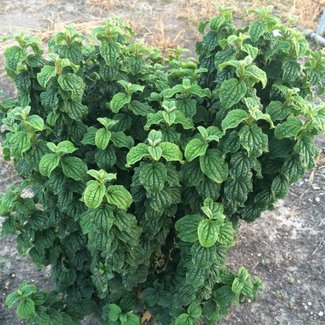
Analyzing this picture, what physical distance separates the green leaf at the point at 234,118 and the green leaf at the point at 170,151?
0.21m

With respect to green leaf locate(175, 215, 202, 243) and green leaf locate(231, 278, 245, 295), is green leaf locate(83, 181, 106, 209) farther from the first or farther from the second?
green leaf locate(231, 278, 245, 295)

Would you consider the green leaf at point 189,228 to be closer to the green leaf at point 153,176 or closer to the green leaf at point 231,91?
the green leaf at point 153,176

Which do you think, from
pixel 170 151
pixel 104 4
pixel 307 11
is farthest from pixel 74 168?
pixel 307 11

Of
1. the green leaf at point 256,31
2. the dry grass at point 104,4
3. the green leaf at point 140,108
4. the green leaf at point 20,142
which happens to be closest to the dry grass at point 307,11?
the dry grass at point 104,4

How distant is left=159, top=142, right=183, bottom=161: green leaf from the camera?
75.2 inches

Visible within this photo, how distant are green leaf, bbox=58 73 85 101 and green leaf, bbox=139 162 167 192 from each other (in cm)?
47

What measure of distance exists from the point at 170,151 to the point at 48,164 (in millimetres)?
518

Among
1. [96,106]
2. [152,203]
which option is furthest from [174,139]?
[96,106]

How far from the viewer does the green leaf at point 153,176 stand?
1.94m

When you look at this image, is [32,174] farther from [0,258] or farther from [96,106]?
[0,258]

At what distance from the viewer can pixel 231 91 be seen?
1974mm

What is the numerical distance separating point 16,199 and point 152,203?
0.76 m

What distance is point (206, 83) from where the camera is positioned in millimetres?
2449

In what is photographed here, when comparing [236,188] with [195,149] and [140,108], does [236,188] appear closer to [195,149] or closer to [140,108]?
[195,149]
